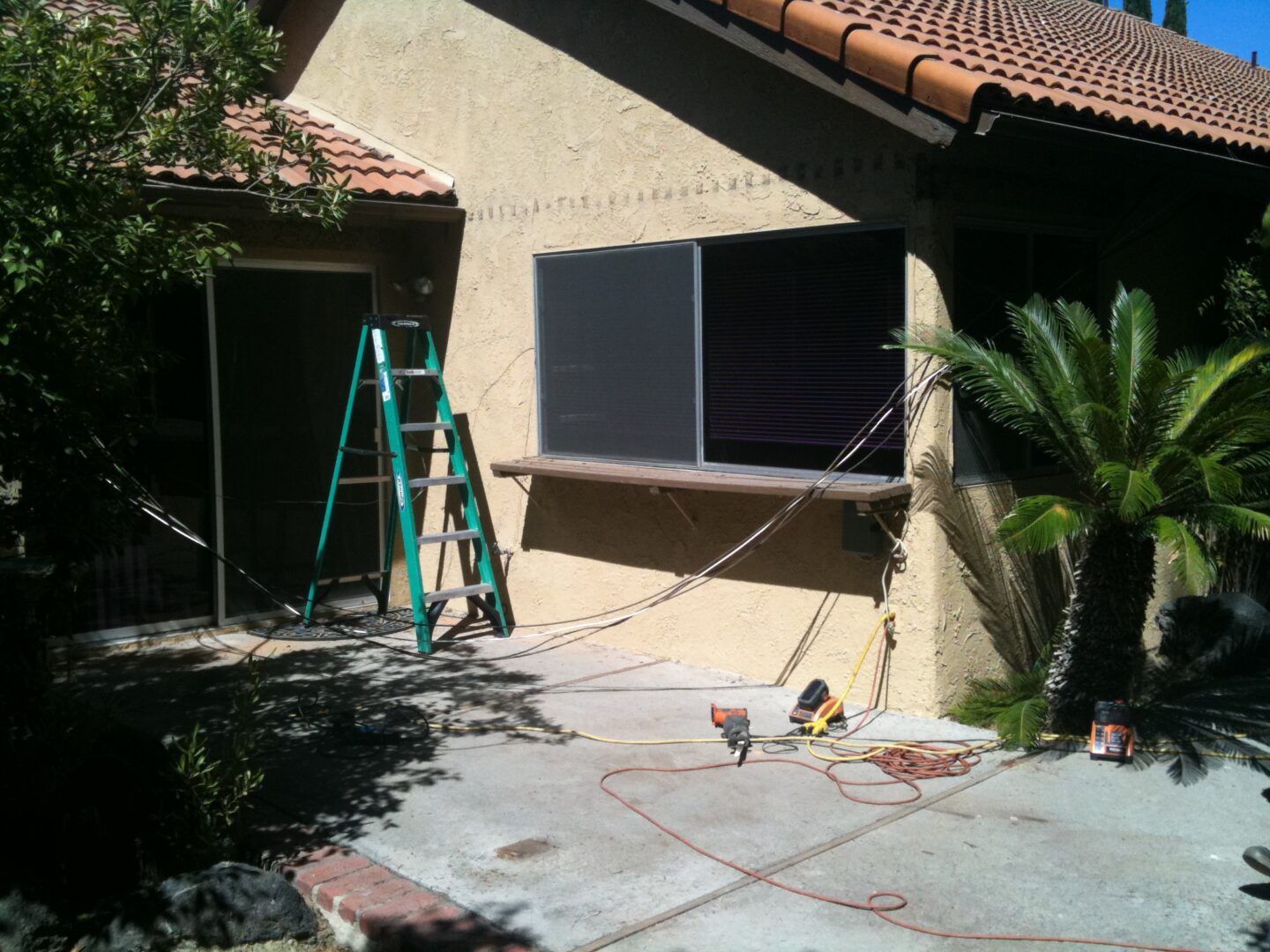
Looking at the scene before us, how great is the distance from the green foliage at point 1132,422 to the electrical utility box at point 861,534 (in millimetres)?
882

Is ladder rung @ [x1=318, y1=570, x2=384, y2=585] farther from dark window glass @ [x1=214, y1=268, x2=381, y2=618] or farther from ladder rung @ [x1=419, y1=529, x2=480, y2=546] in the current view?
ladder rung @ [x1=419, y1=529, x2=480, y2=546]

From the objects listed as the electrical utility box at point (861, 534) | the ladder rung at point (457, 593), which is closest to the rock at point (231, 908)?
the electrical utility box at point (861, 534)

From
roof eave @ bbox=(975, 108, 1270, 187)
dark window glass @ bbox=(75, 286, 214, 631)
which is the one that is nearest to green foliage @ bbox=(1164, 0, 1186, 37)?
roof eave @ bbox=(975, 108, 1270, 187)

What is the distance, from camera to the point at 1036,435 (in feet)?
21.3

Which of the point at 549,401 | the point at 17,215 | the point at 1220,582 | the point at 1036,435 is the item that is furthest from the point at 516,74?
the point at 1220,582

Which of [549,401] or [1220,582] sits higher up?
[549,401]

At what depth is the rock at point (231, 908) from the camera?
14.6ft

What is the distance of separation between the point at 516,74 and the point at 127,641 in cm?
473

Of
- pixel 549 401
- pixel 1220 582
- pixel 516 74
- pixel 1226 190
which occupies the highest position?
pixel 516 74

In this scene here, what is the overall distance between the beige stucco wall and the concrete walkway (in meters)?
0.53

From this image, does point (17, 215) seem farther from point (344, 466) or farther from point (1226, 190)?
point (1226, 190)

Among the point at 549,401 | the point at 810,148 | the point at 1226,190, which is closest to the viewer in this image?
the point at 810,148

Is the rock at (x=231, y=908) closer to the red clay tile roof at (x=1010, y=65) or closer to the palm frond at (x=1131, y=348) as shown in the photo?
the palm frond at (x=1131, y=348)

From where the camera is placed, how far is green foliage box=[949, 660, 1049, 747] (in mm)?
6367
